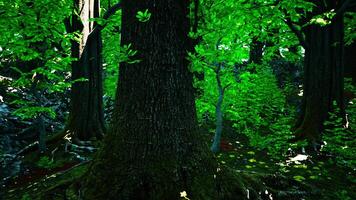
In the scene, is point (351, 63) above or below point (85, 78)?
above

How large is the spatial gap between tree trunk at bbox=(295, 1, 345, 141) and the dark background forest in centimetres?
3

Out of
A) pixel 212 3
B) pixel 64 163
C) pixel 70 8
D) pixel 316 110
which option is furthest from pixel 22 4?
pixel 316 110

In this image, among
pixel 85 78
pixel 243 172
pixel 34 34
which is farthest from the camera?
pixel 85 78


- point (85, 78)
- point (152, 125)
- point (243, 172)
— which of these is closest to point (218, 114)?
point (243, 172)

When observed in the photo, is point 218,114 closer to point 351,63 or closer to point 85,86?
point 85,86

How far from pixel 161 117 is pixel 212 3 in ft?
7.66

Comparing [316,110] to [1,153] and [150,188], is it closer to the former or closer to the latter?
[150,188]

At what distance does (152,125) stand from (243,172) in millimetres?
2222

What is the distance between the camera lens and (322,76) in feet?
27.3

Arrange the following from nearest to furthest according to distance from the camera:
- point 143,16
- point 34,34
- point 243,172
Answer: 1. point 143,16
2. point 243,172
3. point 34,34

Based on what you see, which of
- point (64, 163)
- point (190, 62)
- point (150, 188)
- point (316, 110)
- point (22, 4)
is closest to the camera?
point (150, 188)

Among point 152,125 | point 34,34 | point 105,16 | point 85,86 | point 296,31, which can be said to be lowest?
point 152,125

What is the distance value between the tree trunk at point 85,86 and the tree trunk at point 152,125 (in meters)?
5.39

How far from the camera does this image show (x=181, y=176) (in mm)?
3520
